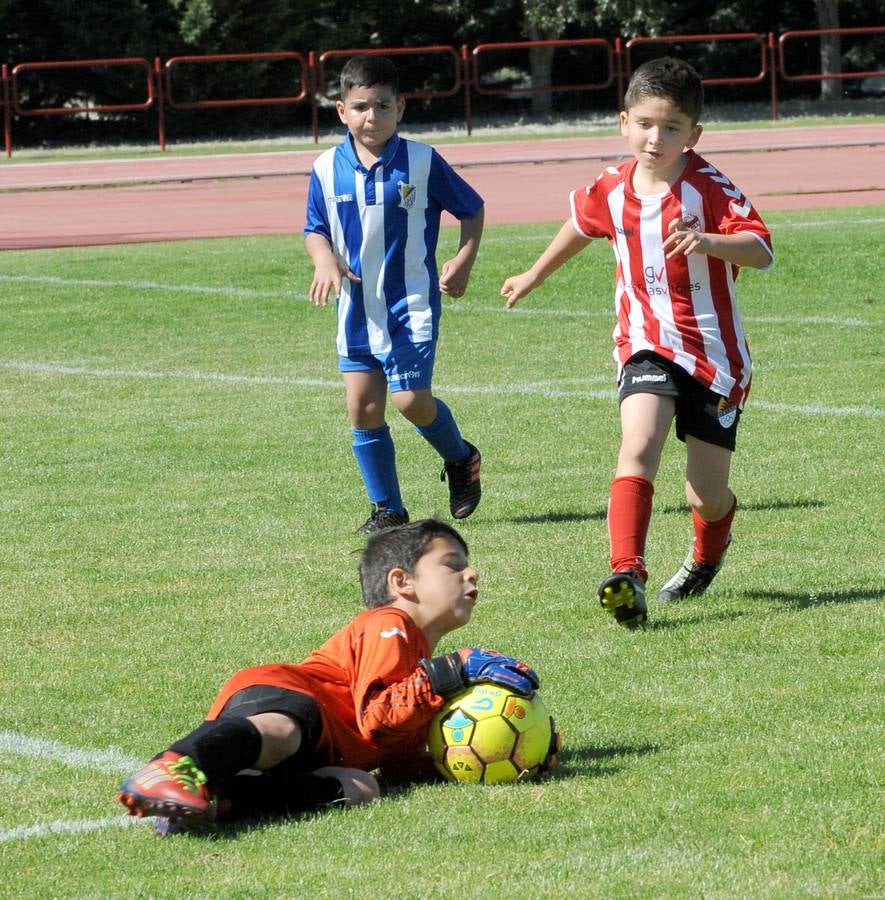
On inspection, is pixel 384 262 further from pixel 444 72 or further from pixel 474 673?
pixel 444 72

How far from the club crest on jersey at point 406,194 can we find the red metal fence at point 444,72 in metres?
24.6

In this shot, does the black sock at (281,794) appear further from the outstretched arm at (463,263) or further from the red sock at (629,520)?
the outstretched arm at (463,263)

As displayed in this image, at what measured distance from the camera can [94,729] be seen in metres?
5.13

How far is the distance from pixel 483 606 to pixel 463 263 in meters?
1.94

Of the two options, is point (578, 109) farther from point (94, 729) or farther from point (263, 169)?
point (94, 729)

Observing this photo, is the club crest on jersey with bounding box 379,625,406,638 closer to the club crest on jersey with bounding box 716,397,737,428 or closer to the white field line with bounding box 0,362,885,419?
the club crest on jersey with bounding box 716,397,737,428

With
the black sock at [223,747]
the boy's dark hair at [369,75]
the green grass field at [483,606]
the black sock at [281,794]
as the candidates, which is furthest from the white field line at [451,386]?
the black sock at [223,747]

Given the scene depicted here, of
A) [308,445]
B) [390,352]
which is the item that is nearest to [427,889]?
[390,352]

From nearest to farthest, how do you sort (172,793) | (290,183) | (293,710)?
(172,793) < (293,710) < (290,183)

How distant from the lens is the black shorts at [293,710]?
4.45 m

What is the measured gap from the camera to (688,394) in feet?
20.9

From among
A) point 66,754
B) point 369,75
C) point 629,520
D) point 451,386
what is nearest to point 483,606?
point 629,520

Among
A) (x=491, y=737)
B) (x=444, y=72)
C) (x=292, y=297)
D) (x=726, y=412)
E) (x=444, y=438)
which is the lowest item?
(x=292, y=297)

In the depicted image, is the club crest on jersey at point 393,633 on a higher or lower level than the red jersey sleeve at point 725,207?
lower
